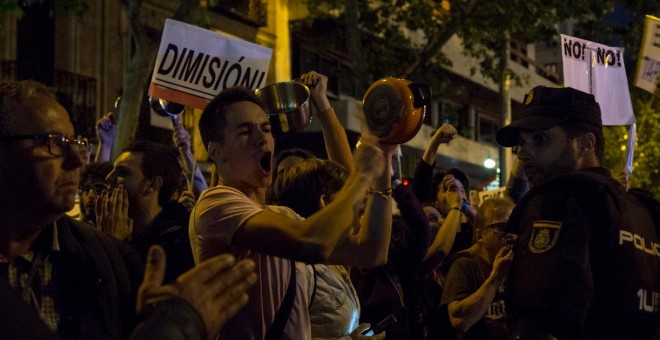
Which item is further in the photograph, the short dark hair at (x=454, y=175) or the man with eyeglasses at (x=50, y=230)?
the short dark hair at (x=454, y=175)

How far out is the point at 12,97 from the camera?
2.41 metres

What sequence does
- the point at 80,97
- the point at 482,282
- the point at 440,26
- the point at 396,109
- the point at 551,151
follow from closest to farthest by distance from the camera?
the point at 396,109
the point at 551,151
the point at 482,282
the point at 80,97
the point at 440,26

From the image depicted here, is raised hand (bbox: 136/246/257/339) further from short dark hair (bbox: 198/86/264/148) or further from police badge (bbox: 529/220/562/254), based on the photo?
police badge (bbox: 529/220/562/254)

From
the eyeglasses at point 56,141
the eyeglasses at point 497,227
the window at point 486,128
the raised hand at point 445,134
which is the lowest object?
the window at point 486,128

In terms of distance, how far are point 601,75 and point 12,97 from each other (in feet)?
22.3

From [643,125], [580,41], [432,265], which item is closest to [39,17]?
[580,41]

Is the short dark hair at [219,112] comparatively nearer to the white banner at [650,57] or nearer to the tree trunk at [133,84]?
the white banner at [650,57]

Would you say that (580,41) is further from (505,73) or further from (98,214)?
(505,73)

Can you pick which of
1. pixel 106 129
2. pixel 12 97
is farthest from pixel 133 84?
pixel 12 97

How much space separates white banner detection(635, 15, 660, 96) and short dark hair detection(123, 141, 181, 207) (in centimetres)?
526

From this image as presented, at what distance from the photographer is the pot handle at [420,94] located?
3.26m

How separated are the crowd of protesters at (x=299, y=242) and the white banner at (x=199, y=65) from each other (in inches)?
40.4

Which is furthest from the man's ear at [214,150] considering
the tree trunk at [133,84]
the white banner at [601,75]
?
the tree trunk at [133,84]

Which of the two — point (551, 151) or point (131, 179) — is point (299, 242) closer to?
Result: point (551, 151)
